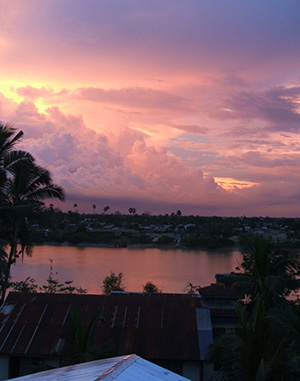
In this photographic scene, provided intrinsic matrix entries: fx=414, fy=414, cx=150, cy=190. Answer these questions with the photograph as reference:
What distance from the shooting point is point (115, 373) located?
407 cm

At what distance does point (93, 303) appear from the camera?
10219 millimetres

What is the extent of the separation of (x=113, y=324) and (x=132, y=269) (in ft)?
84.4

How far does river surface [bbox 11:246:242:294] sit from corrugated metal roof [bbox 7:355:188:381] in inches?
765

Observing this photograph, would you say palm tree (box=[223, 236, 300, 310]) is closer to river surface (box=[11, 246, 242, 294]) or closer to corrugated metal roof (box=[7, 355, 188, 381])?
corrugated metal roof (box=[7, 355, 188, 381])

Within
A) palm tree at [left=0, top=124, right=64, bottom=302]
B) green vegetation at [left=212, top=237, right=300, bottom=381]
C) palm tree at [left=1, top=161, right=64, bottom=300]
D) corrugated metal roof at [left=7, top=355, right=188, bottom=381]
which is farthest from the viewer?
palm tree at [left=1, top=161, right=64, bottom=300]

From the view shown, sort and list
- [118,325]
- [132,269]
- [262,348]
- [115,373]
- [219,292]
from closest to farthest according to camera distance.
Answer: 1. [115,373]
2. [262,348]
3. [118,325]
4. [219,292]
5. [132,269]

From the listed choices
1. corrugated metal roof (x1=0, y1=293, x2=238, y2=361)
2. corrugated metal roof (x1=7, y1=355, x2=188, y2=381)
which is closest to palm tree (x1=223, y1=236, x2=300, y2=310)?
corrugated metal roof (x1=0, y1=293, x2=238, y2=361)

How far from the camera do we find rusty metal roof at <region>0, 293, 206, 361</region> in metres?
8.82

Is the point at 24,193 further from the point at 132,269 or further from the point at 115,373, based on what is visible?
the point at 132,269

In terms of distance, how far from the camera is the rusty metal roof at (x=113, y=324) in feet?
28.9

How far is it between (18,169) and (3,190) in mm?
648

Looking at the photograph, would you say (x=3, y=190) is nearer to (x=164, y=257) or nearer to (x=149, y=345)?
(x=149, y=345)

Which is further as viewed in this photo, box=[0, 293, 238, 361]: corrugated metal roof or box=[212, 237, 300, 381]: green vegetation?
box=[0, 293, 238, 361]: corrugated metal roof

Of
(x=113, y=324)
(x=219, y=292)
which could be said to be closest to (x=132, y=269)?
(x=219, y=292)
